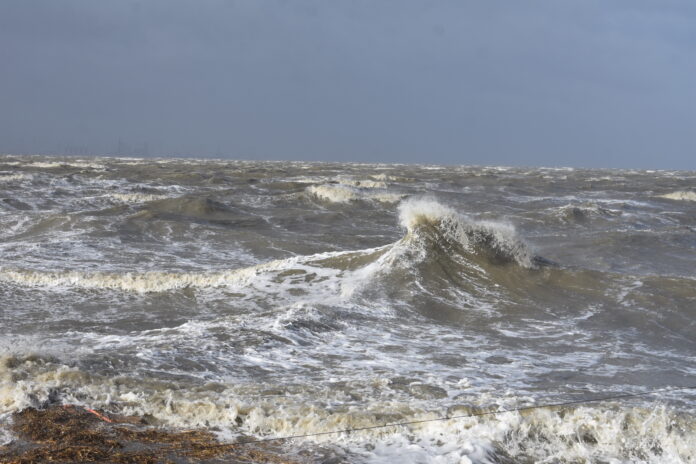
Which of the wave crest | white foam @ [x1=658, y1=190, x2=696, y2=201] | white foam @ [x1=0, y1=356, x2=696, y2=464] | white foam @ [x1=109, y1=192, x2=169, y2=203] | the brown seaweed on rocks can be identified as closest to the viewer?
the brown seaweed on rocks

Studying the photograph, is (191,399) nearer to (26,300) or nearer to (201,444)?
(201,444)

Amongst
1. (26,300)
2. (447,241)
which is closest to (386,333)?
(447,241)

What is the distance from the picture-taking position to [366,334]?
9984 millimetres

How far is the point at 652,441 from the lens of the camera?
601 cm

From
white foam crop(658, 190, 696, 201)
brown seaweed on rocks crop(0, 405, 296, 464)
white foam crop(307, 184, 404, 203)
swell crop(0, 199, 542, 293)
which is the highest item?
white foam crop(658, 190, 696, 201)

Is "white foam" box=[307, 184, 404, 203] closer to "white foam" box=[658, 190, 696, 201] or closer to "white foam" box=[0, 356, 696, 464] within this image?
"white foam" box=[658, 190, 696, 201]

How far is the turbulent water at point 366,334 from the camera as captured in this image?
20.1ft

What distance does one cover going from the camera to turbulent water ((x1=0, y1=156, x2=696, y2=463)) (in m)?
6.13

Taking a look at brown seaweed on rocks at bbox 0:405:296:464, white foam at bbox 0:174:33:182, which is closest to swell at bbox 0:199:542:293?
brown seaweed on rocks at bbox 0:405:296:464

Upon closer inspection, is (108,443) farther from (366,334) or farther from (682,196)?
(682,196)

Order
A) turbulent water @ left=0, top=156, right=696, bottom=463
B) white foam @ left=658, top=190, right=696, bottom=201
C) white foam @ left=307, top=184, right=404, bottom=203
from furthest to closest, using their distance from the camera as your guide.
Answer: white foam @ left=658, top=190, right=696, bottom=201 → white foam @ left=307, top=184, right=404, bottom=203 → turbulent water @ left=0, top=156, right=696, bottom=463

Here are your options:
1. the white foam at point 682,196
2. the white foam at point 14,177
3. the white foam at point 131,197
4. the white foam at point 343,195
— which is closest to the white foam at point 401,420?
the white foam at point 131,197

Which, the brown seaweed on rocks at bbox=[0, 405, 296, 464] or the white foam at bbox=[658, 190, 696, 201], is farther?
the white foam at bbox=[658, 190, 696, 201]

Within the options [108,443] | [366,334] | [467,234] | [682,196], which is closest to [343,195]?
[467,234]
